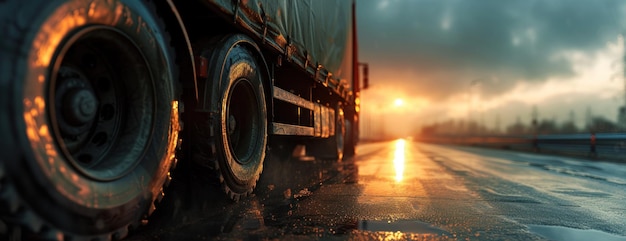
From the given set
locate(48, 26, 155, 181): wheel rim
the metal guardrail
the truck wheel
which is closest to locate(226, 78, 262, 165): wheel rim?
the truck wheel

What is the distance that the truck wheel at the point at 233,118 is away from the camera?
3.92m

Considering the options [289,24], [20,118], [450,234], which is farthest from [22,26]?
[289,24]

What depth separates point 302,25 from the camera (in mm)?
6855

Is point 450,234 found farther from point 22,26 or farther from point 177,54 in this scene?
point 22,26

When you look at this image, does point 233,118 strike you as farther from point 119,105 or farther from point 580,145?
point 580,145

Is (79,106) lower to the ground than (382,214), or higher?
higher

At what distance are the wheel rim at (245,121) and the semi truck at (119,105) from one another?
1 cm

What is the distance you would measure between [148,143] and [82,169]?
66cm

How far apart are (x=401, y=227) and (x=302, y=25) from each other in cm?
397

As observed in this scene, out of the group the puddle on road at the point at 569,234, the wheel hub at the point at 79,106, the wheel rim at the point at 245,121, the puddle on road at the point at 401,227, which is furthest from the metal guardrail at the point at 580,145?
the wheel hub at the point at 79,106

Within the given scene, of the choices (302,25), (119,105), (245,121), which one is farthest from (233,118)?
(302,25)

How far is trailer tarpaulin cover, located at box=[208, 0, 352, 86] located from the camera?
15.2ft

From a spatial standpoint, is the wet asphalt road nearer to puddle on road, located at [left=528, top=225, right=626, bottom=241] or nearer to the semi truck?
puddle on road, located at [left=528, top=225, right=626, bottom=241]

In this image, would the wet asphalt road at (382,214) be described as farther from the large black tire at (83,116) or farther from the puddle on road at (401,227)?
the large black tire at (83,116)
